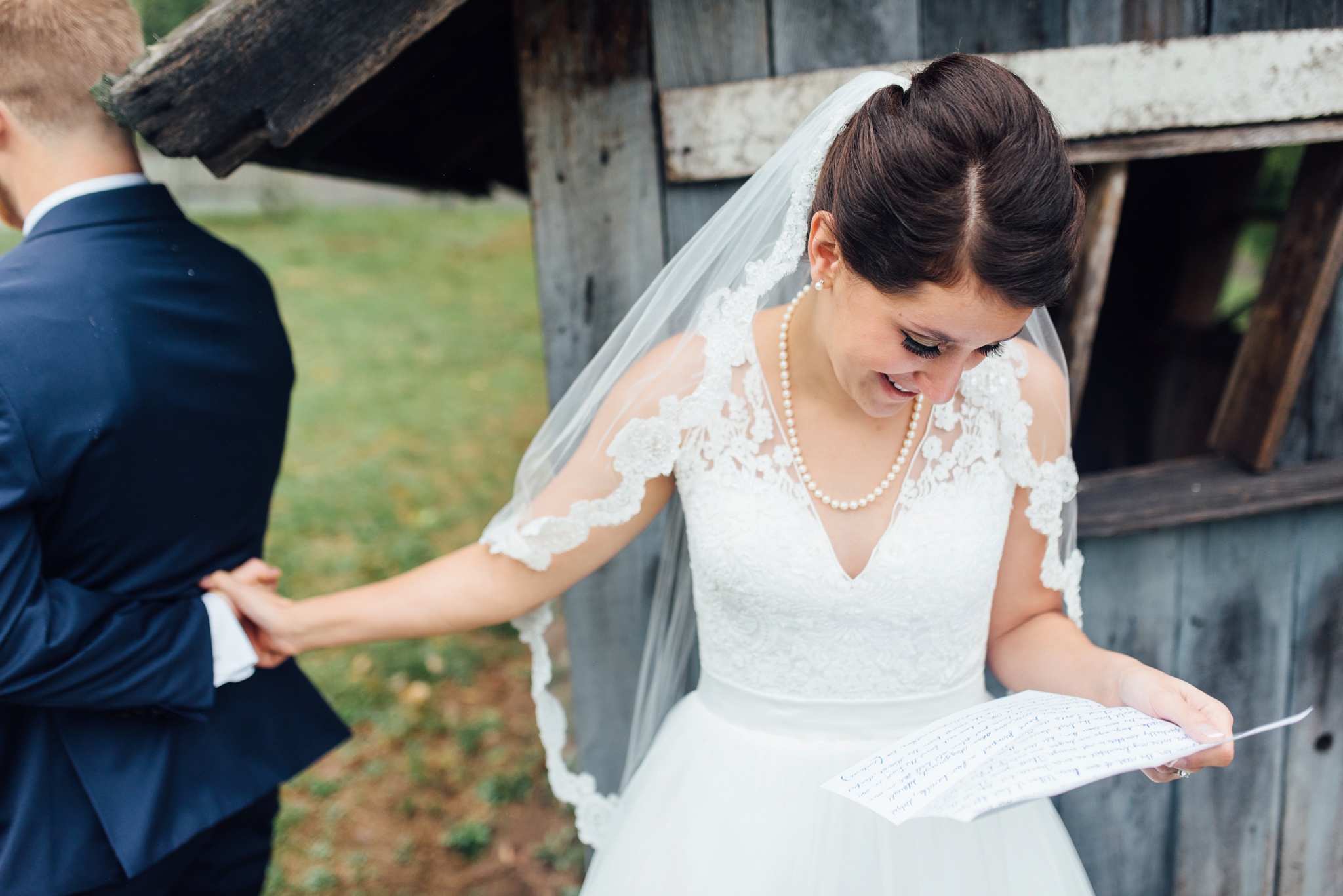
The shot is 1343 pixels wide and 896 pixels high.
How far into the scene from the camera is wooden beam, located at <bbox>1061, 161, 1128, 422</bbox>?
189 centimetres

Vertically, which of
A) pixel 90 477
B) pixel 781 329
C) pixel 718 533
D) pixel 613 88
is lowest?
pixel 718 533

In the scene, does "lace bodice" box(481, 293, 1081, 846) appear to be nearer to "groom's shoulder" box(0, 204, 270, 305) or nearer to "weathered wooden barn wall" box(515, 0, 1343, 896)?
"weathered wooden barn wall" box(515, 0, 1343, 896)

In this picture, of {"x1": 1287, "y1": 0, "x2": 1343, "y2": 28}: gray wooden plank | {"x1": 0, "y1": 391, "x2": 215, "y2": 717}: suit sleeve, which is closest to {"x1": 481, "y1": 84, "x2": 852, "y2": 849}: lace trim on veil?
{"x1": 0, "y1": 391, "x2": 215, "y2": 717}: suit sleeve

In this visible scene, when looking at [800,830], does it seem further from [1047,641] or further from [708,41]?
[708,41]

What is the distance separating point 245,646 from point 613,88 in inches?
54.0

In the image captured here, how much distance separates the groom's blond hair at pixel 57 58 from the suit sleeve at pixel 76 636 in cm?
56

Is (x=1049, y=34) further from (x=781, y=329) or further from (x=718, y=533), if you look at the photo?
(x=718, y=533)

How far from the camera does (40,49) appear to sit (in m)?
1.57

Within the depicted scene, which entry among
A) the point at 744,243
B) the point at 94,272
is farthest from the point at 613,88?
the point at 94,272

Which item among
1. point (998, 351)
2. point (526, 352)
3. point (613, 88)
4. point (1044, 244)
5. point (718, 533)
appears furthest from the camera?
point (526, 352)

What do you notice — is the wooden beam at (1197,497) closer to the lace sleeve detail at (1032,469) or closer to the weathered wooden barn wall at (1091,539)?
the weathered wooden barn wall at (1091,539)

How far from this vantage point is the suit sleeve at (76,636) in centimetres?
145

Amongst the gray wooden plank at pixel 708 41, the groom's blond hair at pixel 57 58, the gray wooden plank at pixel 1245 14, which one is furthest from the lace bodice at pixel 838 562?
the groom's blond hair at pixel 57 58

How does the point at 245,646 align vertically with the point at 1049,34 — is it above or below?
below
